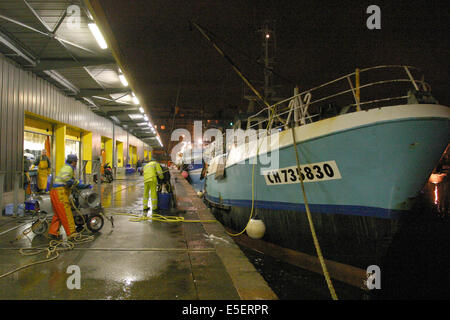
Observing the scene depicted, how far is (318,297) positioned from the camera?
425 centimetres

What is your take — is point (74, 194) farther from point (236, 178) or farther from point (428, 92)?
point (428, 92)

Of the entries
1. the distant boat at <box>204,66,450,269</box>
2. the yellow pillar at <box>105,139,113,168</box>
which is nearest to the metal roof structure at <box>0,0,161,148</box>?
the distant boat at <box>204,66,450,269</box>

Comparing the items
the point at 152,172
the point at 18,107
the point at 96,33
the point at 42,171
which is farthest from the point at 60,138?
the point at 152,172

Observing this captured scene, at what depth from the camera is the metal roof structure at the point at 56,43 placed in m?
7.13

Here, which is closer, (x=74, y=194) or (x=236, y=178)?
(x=74, y=194)

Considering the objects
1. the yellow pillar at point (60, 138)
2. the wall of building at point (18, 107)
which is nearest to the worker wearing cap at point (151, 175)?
the wall of building at point (18, 107)

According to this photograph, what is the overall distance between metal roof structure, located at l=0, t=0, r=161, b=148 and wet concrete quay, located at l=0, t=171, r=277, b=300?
5871 millimetres

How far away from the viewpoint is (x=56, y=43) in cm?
884

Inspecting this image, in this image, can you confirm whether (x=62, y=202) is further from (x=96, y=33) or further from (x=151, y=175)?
(x=96, y=33)

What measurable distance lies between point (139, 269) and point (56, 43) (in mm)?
8961

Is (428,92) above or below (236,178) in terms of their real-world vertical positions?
above
